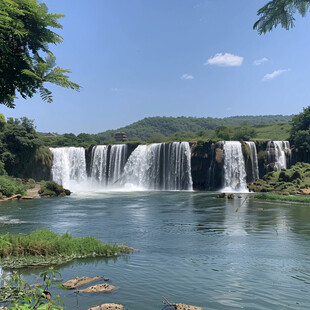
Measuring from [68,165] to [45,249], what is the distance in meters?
43.5

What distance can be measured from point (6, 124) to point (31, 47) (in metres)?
45.6

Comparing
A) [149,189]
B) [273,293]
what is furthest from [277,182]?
[273,293]

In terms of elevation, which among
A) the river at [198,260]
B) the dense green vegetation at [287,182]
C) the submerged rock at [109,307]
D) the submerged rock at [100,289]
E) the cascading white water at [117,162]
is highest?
the cascading white water at [117,162]

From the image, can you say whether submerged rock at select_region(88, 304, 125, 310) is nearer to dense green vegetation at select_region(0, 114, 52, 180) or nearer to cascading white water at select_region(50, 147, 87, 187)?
dense green vegetation at select_region(0, 114, 52, 180)

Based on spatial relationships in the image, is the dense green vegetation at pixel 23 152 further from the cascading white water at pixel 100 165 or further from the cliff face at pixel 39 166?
the cascading white water at pixel 100 165

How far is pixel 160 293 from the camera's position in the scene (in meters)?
7.71

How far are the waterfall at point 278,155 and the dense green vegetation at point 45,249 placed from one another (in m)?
37.7

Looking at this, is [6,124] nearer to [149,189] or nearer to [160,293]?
[149,189]

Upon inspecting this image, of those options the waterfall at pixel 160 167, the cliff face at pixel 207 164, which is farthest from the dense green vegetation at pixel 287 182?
the waterfall at pixel 160 167

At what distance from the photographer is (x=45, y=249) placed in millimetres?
10617

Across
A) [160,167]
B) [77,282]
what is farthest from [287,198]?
[77,282]

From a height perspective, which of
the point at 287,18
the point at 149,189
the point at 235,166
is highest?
the point at 287,18

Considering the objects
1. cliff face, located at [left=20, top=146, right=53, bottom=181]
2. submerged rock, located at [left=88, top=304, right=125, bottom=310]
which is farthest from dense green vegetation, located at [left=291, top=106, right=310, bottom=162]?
submerged rock, located at [left=88, top=304, right=125, bottom=310]

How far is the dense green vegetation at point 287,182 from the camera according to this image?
34688 millimetres
